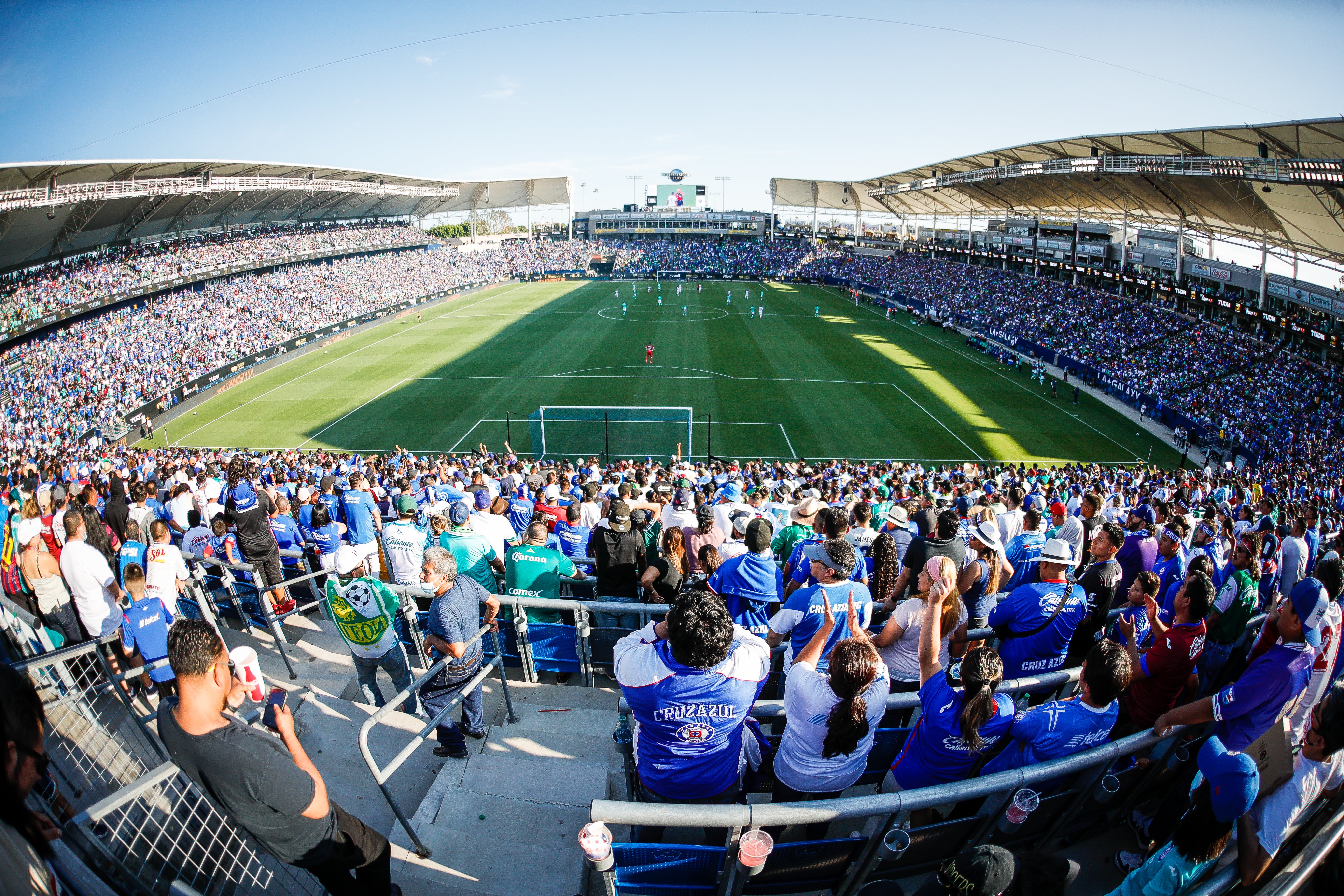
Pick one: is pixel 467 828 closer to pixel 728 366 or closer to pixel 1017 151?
pixel 728 366

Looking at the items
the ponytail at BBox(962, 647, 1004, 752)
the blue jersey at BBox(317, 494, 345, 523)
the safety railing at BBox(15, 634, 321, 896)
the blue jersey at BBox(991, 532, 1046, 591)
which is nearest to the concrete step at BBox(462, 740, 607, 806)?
the safety railing at BBox(15, 634, 321, 896)

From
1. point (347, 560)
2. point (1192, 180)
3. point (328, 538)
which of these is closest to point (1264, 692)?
point (347, 560)

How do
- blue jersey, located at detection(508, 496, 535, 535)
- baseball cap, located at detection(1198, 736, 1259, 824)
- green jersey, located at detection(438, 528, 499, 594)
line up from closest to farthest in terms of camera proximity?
1. baseball cap, located at detection(1198, 736, 1259, 824)
2. green jersey, located at detection(438, 528, 499, 594)
3. blue jersey, located at detection(508, 496, 535, 535)

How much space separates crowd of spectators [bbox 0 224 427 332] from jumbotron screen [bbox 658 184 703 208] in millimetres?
56198

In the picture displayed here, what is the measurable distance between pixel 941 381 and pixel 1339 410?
1604 centimetres

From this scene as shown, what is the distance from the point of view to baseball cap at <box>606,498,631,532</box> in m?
6.86

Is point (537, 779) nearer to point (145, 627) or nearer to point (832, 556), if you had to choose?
point (832, 556)

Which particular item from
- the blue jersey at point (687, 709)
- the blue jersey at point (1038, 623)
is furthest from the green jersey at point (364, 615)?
the blue jersey at point (1038, 623)

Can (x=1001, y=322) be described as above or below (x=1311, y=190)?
below

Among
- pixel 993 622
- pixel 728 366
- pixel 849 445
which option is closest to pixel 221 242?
pixel 728 366

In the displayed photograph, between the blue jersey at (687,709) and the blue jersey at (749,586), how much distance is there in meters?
1.64

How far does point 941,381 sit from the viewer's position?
3747 cm

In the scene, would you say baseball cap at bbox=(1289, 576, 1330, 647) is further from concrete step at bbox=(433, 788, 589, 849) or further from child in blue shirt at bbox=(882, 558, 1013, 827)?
concrete step at bbox=(433, 788, 589, 849)

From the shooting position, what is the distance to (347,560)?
19.2ft
